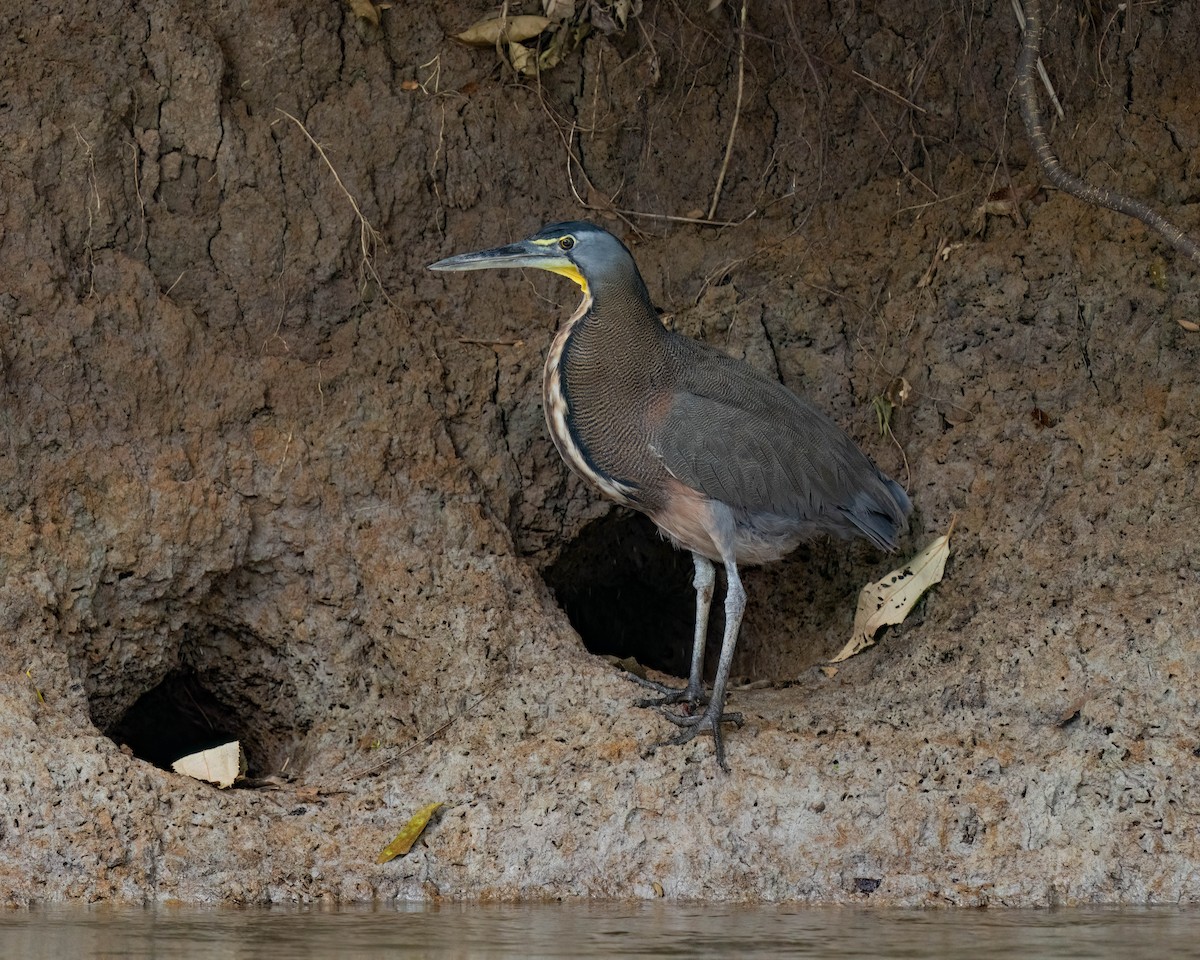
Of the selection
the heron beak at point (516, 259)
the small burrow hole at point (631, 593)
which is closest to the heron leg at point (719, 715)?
the small burrow hole at point (631, 593)

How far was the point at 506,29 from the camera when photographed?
20.3ft

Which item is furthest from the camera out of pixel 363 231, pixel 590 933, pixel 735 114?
pixel 735 114

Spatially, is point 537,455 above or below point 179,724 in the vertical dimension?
above

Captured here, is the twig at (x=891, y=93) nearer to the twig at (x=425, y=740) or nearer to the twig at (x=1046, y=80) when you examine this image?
the twig at (x=1046, y=80)

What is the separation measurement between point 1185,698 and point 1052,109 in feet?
7.91

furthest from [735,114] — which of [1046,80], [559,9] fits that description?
[1046,80]

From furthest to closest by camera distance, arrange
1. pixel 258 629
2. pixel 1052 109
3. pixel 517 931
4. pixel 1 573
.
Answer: pixel 1052 109 → pixel 258 629 → pixel 1 573 → pixel 517 931

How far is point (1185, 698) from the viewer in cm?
511

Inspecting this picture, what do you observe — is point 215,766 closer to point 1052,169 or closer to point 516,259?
point 516,259

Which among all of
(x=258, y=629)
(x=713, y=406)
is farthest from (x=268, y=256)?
(x=713, y=406)

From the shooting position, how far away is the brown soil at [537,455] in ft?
16.2

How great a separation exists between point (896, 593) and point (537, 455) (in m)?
1.45

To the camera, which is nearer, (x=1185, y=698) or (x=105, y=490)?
(x=1185, y=698)

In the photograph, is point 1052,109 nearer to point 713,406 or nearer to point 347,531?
point 713,406
